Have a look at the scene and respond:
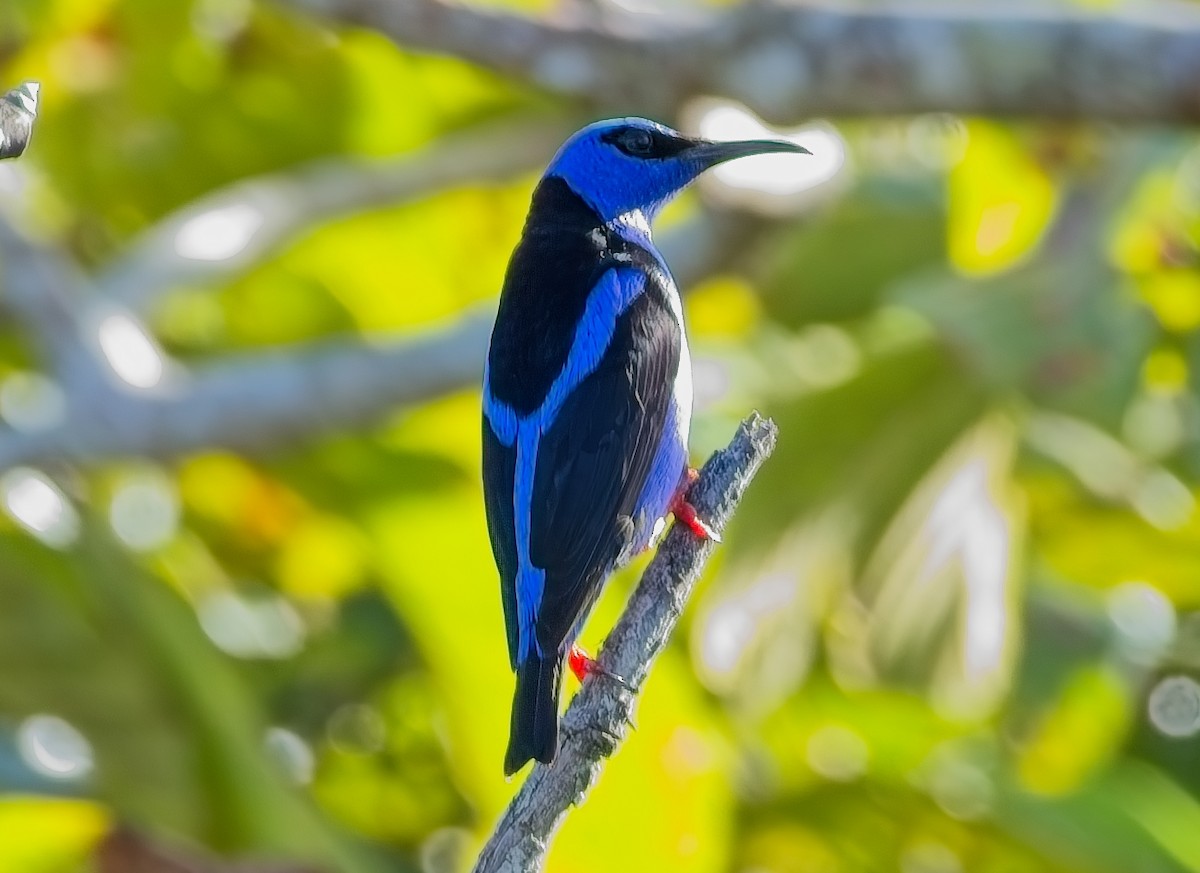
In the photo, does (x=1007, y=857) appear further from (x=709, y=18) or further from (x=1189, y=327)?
(x=709, y=18)

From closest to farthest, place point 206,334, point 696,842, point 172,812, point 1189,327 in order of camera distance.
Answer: point 696,842 < point 172,812 < point 1189,327 < point 206,334

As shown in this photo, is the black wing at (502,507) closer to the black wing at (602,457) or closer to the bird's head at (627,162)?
the black wing at (602,457)

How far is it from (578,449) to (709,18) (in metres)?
2.86

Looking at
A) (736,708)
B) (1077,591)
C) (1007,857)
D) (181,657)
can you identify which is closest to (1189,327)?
(1077,591)

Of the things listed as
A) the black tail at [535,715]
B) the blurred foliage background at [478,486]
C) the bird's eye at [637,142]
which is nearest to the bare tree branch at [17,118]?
the black tail at [535,715]

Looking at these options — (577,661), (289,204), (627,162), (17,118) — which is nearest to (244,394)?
(289,204)

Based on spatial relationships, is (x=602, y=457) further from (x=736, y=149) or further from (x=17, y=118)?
(x=17, y=118)

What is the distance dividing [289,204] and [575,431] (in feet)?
11.7

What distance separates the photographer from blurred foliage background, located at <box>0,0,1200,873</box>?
14.2 ft

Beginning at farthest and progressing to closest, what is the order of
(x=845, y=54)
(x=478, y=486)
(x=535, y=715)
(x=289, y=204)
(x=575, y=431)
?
(x=289, y=204), (x=478, y=486), (x=845, y=54), (x=575, y=431), (x=535, y=715)

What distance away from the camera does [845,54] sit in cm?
447

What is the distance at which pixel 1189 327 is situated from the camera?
18.5 ft

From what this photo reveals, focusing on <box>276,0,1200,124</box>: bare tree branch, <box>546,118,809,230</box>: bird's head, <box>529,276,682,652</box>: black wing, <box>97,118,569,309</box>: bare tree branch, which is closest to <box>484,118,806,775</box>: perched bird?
<box>529,276,682,652</box>: black wing

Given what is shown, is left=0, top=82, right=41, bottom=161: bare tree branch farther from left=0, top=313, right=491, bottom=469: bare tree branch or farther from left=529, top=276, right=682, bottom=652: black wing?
left=0, top=313, right=491, bottom=469: bare tree branch
